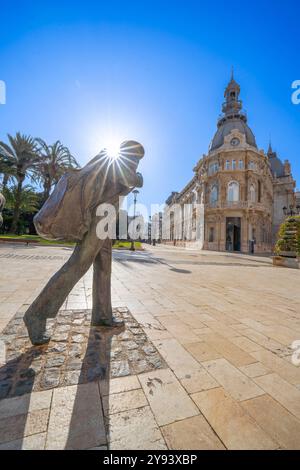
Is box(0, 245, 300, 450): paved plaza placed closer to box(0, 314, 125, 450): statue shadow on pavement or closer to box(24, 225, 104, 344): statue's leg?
box(0, 314, 125, 450): statue shadow on pavement

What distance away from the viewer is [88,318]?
10.5 ft

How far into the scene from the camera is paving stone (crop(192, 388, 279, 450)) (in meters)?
1.24

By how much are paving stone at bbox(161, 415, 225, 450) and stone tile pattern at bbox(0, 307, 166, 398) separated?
2.14 feet

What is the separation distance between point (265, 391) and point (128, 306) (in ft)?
8.27

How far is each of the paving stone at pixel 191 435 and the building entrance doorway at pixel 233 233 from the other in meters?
30.0

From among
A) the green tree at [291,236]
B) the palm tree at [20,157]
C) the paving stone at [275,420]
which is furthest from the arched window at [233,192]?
the paving stone at [275,420]

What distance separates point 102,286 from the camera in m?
2.88

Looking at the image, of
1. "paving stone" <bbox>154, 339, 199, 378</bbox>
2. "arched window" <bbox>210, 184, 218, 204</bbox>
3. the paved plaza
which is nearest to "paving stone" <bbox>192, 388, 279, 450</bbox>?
the paved plaza

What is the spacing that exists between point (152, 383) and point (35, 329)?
4.67ft

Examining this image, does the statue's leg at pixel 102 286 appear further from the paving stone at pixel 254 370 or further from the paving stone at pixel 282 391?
the paving stone at pixel 282 391

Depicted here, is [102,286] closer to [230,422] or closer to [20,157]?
[230,422]

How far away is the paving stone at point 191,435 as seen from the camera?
120cm

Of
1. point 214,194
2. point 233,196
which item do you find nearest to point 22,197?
point 214,194
